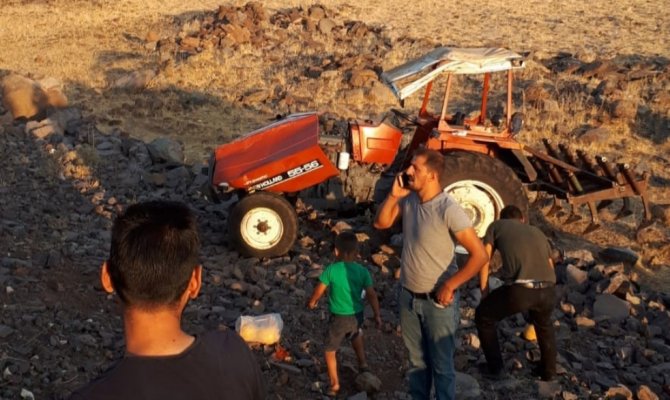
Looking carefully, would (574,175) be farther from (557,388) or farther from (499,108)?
(499,108)

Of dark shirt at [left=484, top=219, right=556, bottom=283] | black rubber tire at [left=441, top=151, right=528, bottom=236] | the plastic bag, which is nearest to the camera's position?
dark shirt at [left=484, top=219, right=556, bottom=283]

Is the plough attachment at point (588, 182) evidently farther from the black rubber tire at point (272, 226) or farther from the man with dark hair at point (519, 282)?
the man with dark hair at point (519, 282)

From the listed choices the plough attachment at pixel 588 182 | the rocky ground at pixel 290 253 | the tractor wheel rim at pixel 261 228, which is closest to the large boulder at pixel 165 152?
the rocky ground at pixel 290 253

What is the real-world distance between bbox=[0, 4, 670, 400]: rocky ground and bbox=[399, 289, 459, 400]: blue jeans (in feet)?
2.20

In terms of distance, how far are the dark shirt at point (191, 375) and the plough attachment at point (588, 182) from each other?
6.55 m

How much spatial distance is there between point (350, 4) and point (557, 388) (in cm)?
2123

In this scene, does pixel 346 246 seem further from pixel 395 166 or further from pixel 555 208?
pixel 555 208

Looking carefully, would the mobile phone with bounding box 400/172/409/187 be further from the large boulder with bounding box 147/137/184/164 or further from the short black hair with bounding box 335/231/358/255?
the large boulder with bounding box 147/137/184/164

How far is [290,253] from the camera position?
8.30 m

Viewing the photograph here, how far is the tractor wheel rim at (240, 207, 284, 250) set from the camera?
26.3 feet

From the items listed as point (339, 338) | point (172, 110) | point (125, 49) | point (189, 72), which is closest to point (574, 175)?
point (339, 338)

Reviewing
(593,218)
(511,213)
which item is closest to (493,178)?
(593,218)

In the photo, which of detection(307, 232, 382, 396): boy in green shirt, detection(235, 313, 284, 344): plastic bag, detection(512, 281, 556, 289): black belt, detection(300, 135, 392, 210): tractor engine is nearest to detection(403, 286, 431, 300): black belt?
detection(307, 232, 382, 396): boy in green shirt

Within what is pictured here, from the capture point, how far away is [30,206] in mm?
9219
